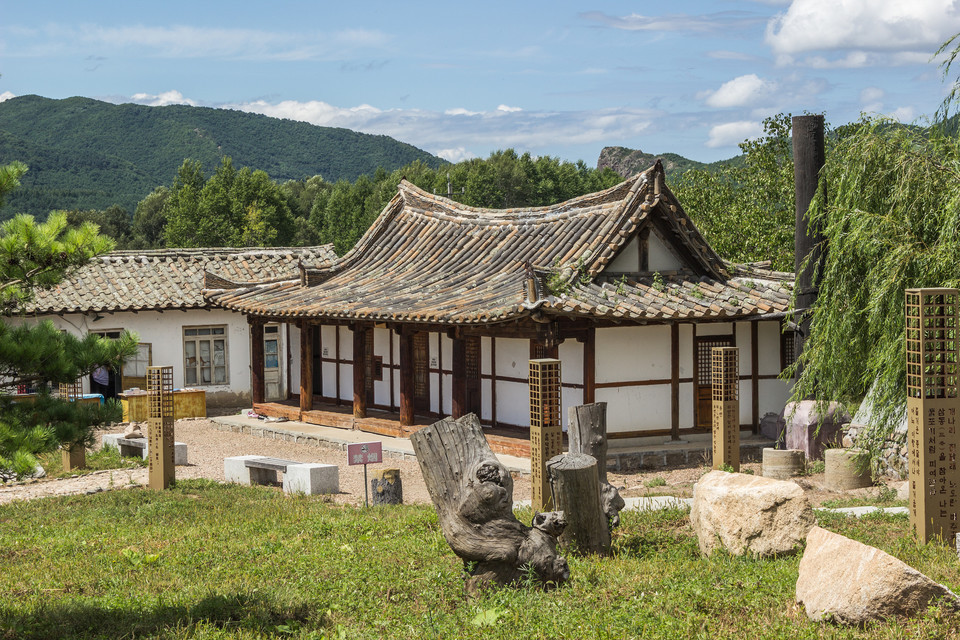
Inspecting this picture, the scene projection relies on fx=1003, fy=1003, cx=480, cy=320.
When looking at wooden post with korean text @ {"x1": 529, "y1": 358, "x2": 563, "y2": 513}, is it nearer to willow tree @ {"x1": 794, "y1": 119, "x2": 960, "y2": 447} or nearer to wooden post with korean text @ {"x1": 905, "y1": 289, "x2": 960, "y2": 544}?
willow tree @ {"x1": 794, "y1": 119, "x2": 960, "y2": 447}

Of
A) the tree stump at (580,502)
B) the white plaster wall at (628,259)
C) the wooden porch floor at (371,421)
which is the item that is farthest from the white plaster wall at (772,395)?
the tree stump at (580,502)

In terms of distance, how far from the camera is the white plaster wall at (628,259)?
1862cm

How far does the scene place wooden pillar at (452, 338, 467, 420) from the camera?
1873 cm

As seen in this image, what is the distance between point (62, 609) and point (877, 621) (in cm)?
622

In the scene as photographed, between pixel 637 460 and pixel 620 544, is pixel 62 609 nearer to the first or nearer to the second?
pixel 620 544

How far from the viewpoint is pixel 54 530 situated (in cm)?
1177

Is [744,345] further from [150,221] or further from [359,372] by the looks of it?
[150,221]

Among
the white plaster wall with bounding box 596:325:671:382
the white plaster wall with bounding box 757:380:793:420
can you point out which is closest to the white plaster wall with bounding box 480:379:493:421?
the white plaster wall with bounding box 596:325:671:382

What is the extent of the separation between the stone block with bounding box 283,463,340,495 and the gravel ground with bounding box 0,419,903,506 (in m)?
0.27

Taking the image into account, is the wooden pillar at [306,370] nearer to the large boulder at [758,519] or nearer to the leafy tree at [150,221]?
the large boulder at [758,519]

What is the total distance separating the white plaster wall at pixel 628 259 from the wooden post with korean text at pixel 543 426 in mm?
6740

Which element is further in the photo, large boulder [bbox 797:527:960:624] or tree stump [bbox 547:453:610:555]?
tree stump [bbox 547:453:610:555]

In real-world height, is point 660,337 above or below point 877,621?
above

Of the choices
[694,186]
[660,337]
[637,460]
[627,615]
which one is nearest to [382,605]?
[627,615]
